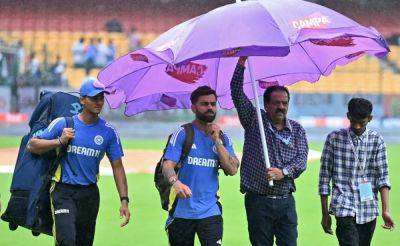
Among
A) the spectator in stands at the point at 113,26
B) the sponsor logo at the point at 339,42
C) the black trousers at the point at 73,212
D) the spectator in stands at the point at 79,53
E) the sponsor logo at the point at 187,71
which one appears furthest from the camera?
the spectator in stands at the point at 113,26

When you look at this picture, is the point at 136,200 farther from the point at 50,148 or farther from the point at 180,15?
the point at 180,15

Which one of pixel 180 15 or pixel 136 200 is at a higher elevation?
pixel 180 15

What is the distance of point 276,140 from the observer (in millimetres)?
6059

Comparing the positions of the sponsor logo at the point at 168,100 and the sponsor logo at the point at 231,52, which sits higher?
the sponsor logo at the point at 231,52

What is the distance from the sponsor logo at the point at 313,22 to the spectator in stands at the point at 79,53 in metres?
25.0

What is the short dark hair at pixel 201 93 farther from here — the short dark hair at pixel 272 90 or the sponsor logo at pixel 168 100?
the sponsor logo at pixel 168 100

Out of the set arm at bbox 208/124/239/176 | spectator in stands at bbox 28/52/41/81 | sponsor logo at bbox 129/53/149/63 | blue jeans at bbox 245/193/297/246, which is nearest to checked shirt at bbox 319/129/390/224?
blue jeans at bbox 245/193/297/246

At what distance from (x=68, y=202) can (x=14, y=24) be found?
91.7ft

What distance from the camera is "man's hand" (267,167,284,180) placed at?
5.84m

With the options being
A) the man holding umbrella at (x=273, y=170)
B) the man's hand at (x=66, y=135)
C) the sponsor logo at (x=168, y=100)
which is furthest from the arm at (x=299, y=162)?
the man's hand at (x=66, y=135)

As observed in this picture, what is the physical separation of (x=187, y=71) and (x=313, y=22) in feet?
4.42

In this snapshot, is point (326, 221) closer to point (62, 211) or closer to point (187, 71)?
point (187, 71)

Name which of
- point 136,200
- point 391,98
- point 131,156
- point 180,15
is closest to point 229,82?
point 136,200

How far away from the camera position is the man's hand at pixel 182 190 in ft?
18.2
